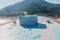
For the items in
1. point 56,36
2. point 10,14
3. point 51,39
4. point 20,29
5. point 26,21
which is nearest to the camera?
point 51,39

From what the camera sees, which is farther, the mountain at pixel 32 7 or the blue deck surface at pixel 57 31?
the mountain at pixel 32 7

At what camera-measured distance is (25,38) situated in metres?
7.20

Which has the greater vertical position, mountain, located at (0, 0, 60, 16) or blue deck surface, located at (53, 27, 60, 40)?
mountain, located at (0, 0, 60, 16)

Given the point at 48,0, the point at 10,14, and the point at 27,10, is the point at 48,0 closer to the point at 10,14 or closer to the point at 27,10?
the point at 27,10

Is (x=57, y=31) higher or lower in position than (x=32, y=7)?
lower

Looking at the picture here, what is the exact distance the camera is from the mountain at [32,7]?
12.5m

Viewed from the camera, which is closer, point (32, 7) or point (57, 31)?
point (57, 31)

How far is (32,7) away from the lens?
13.0 meters

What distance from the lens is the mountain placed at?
41.1 ft

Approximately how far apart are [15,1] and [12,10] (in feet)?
2.70

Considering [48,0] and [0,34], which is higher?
[48,0]

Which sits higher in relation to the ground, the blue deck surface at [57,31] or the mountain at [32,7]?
the mountain at [32,7]

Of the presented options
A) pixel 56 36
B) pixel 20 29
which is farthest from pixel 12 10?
pixel 56 36

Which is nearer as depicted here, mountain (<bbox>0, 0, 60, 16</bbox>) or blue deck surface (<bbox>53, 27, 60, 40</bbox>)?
blue deck surface (<bbox>53, 27, 60, 40</bbox>)
